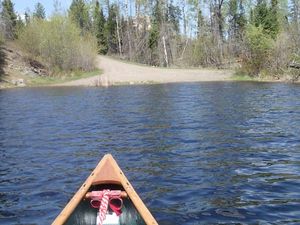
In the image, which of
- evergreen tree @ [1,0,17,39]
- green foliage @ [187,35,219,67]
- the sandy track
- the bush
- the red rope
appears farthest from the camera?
evergreen tree @ [1,0,17,39]

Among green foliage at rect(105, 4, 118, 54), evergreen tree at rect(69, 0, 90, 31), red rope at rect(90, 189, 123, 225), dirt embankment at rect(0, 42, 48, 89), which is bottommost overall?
red rope at rect(90, 189, 123, 225)

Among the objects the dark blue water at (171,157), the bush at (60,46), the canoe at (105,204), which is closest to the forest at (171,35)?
the bush at (60,46)

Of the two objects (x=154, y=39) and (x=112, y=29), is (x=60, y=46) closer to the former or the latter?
(x=154, y=39)

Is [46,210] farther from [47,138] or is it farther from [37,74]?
[37,74]

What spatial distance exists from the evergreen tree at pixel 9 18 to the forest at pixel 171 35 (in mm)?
170

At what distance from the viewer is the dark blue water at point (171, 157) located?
9.41 metres

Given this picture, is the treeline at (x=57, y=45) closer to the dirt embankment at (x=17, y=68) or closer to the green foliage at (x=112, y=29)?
the dirt embankment at (x=17, y=68)

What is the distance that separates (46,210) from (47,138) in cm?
857

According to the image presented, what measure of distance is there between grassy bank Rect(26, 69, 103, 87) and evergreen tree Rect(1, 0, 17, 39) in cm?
2300

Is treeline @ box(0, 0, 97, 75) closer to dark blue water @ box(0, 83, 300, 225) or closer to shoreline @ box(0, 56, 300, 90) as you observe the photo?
shoreline @ box(0, 56, 300, 90)

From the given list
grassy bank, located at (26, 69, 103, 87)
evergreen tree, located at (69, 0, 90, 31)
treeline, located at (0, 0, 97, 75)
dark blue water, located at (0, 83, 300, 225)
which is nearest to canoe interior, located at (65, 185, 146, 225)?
dark blue water, located at (0, 83, 300, 225)

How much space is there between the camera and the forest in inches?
1909

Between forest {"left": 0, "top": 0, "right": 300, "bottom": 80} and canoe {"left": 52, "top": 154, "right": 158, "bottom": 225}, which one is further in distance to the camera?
forest {"left": 0, "top": 0, "right": 300, "bottom": 80}

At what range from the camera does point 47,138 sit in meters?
17.7
